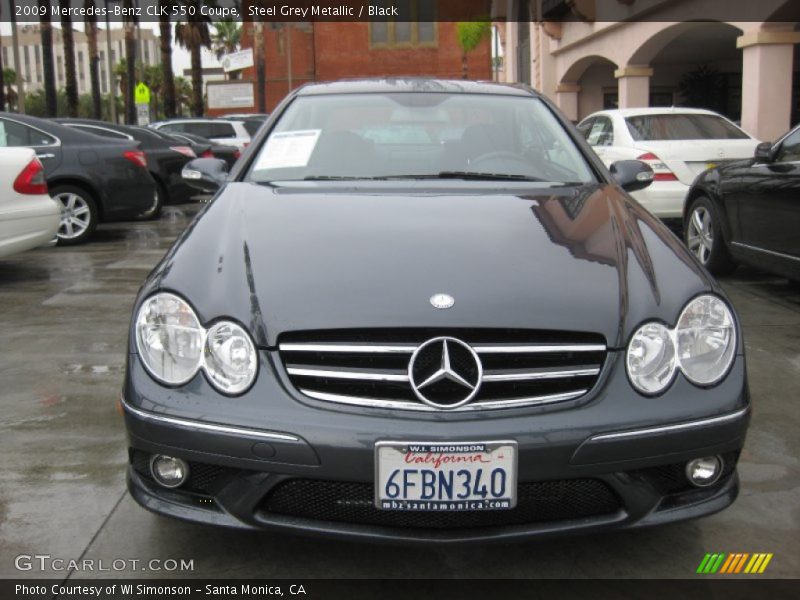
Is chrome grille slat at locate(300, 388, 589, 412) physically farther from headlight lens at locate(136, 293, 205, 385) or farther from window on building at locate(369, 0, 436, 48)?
window on building at locate(369, 0, 436, 48)

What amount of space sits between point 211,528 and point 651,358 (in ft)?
4.13

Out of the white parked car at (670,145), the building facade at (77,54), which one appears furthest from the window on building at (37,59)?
the white parked car at (670,145)

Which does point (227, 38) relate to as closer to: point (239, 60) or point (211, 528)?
point (239, 60)

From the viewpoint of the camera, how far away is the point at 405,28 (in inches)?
1887

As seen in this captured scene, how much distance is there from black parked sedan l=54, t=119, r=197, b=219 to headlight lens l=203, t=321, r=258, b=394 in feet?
32.1

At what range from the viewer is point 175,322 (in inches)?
96.3

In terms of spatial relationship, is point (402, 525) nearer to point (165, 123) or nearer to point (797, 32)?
point (797, 32)

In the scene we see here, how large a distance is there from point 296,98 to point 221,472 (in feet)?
7.34

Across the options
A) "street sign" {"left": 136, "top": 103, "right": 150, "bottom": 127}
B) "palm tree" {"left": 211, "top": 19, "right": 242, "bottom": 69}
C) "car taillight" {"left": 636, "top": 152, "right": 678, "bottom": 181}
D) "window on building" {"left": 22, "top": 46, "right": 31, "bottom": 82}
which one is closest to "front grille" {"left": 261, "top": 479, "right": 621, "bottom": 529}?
"car taillight" {"left": 636, "top": 152, "right": 678, "bottom": 181}

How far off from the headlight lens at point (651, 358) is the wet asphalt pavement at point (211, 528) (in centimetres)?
53

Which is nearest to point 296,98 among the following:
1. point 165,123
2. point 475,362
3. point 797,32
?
point 475,362

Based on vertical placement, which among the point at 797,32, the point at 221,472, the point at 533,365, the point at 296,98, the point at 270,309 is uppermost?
the point at 797,32

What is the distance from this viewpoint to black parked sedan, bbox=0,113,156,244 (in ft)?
30.1

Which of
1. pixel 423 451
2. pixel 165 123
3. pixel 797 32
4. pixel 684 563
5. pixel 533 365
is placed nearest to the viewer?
pixel 423 451
